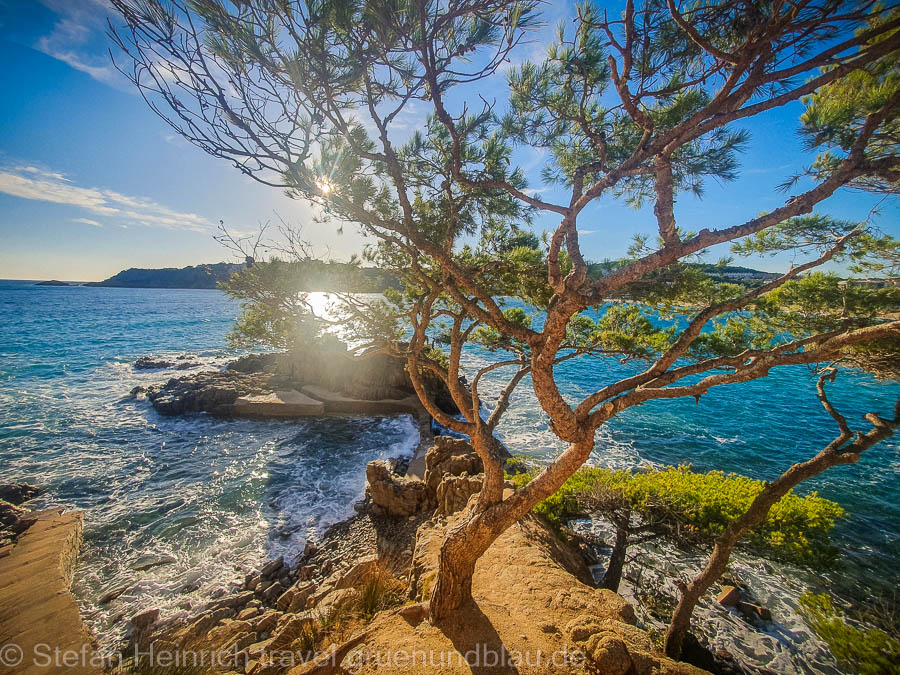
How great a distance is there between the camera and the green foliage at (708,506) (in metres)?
4.75

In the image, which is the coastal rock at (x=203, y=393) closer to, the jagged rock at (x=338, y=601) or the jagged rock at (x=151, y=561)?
the jagged rock at (x=151, y=561)

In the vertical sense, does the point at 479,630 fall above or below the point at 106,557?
above

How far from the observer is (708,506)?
5.03 meters

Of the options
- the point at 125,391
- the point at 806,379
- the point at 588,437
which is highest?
the point at 588,437

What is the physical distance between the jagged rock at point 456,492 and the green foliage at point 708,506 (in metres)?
0.81

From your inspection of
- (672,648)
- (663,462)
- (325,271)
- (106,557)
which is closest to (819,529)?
(672,648)

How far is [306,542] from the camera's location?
7.02 meters

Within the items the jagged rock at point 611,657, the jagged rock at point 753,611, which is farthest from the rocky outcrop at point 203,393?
the jagged rock at point 753,611

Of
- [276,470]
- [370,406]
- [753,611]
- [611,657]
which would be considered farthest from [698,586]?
[370,406]

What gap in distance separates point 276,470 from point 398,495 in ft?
16.8

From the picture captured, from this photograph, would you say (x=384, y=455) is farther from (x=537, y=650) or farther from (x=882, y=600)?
(x=882, y=600)

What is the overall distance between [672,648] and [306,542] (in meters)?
6.80

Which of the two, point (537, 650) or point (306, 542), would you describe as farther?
point (306, 542)

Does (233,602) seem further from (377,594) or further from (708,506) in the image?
(708,506)
